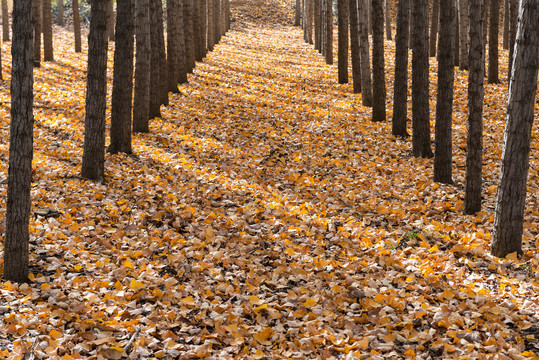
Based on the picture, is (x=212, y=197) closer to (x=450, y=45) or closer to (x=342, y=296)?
(x=342, y=296)

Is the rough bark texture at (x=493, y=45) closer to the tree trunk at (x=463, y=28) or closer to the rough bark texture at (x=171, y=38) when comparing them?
the tree trunk at (x=463, y=28)

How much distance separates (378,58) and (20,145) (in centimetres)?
1012

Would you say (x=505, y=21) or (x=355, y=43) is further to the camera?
(x=505, y=21)

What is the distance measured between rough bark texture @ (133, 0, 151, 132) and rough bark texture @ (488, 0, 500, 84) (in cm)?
1147

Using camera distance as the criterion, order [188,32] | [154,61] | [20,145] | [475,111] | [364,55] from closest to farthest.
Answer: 1. [20,145]
2. [475,111]
3. [154,61]
4. [364,55]
5. [188,32]

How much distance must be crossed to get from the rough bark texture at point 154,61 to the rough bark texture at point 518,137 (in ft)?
29.3

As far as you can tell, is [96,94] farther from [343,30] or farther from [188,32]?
[343,30]

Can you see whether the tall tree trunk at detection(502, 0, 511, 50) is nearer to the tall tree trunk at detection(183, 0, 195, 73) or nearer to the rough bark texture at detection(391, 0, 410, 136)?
the rough bark texture at detection(391, 0, 410, 136)

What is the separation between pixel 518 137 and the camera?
5.77 metres

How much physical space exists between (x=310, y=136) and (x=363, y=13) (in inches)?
169

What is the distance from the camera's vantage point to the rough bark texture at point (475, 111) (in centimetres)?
691

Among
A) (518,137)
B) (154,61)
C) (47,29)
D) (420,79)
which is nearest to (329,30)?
(154,61)

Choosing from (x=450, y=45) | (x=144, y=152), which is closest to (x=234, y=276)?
(x=144, y=152)

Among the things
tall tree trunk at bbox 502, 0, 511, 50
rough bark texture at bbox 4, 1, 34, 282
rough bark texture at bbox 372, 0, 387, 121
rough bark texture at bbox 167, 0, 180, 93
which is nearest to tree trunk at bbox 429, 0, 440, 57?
tall tree trunk at bbox 502, 0, 511, 50
